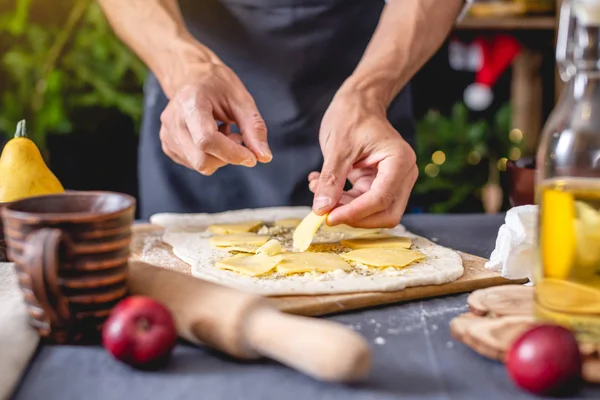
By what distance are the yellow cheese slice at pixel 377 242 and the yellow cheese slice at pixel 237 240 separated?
0.53 feet

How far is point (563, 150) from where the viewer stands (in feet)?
2.76

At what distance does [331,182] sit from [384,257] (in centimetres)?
20

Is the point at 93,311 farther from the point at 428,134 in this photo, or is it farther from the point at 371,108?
the point at 428,134

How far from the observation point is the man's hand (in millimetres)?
1275

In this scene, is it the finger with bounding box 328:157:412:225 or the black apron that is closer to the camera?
the finger with bounding box 328:157:412:225

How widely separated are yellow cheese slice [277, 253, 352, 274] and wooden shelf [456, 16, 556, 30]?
6.90 ft

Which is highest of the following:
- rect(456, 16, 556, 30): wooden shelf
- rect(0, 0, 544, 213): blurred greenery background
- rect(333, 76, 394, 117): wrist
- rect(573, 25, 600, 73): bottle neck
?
rect(573, 25, 600, 73): bottle neck

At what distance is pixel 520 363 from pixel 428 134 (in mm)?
2417

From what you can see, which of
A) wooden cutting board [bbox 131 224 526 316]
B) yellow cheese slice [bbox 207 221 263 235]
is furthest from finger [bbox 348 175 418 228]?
yellow cheese slice [bbox 207 221 263 235]

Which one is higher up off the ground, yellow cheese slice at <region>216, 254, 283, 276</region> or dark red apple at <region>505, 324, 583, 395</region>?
dark red apple at <region>505, 324, 583, 395</region>

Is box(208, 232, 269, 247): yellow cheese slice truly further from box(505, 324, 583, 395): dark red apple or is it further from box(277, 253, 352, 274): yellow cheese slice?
box(505, 324, 583, 395): dark red apple

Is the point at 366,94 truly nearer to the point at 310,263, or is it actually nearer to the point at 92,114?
the point at 310,263

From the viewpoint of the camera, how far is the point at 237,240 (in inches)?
51.6

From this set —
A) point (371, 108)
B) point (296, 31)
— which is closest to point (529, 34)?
point (296, 31)
